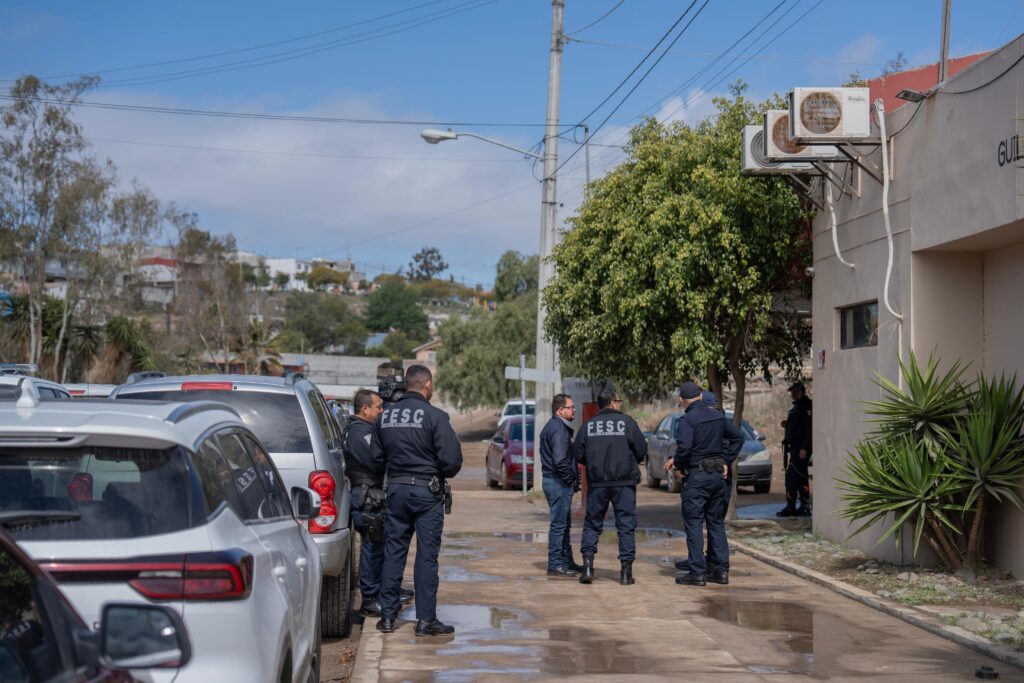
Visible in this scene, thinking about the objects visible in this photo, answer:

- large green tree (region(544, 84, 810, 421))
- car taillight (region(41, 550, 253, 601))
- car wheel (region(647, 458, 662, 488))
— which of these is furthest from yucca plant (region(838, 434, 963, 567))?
car wheel (region(647, 458, 662, 488))

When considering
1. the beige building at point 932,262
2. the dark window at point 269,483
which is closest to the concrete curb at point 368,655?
the dark window at point 269,483

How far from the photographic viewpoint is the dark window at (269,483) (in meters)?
5.49

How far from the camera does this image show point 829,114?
11.9 meters

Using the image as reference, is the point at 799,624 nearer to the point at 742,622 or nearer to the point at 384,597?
the point at 742,622

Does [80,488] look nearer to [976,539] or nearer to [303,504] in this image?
[303,504]

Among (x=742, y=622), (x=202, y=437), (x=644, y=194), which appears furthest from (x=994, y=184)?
(x=202, y=437)

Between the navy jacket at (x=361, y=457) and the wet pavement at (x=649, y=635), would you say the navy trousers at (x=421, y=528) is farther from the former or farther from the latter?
the navy jacket at (x=361, y=457)

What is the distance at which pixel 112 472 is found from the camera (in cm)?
413

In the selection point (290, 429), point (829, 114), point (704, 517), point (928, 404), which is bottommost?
point (704, 517)

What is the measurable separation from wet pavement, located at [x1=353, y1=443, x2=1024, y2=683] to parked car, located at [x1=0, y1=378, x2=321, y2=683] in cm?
321

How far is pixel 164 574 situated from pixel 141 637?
47 centimetres

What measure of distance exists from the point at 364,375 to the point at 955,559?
3300 inches

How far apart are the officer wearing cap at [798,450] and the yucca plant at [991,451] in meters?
6.52

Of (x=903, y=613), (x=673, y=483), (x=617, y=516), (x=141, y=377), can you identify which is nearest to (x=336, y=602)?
(x=141, y=377)
